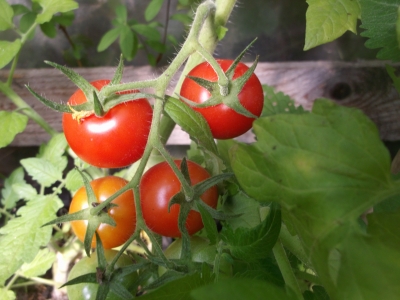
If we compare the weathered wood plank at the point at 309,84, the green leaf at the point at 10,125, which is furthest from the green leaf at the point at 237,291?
the weathered wood plank at the point at 309,84

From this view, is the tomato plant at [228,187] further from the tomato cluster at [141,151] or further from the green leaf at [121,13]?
the green leaf at [121,13]

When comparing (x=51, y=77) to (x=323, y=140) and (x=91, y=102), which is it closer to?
(x=91, y=102)

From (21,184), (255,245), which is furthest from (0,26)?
(255,245)

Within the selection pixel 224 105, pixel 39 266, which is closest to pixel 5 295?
pixel 39 266

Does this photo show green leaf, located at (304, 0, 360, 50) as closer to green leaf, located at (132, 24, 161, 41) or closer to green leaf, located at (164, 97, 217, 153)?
green leaf, located at (164, 97, 217, 153)

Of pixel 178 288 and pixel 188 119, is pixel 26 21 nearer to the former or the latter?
pixel 188 119
